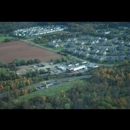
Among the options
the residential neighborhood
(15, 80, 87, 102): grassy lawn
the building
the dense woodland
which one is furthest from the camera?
the residential neighborhood

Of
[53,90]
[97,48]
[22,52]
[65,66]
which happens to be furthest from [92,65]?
[22,52]

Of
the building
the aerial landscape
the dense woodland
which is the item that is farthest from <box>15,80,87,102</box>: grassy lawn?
the building

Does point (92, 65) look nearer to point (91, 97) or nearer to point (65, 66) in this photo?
point (65, 66)

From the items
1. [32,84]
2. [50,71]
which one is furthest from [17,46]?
[32,84]

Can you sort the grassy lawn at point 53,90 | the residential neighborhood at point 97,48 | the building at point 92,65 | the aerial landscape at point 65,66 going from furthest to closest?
the residential neighborhood at point 97,48 < the building at point 92,65 < the grassy lawn at point 53,90 < the aerial landscape at point 65,66

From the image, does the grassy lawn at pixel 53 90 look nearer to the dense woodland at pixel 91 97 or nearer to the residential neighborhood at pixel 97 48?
the dense woodland at pixel 91 97

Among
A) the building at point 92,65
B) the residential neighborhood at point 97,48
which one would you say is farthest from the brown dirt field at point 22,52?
the building at point 92,65

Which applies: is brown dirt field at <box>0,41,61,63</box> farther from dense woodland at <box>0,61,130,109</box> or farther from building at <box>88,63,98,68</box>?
dense woodland at <box>0,61,130,109</box>
